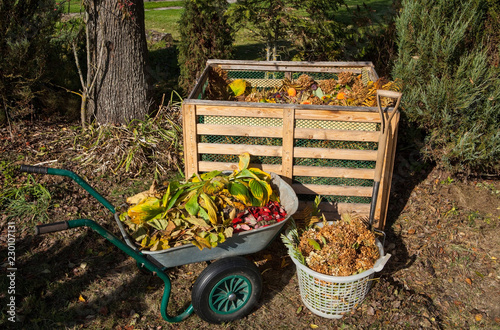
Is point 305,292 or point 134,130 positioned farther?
point 134,130

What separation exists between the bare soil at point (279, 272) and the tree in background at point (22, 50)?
0.71 m

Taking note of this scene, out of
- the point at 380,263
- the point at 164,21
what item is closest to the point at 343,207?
the point at 380,263

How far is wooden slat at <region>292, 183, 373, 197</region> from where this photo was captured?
3.91 meters

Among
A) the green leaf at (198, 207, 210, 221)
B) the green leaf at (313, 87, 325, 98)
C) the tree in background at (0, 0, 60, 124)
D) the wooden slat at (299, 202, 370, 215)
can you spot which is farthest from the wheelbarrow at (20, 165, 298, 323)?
the tree in background at (0, 0, 60, 124)

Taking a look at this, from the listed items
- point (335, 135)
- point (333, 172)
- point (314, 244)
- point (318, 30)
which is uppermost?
point (318, 30)

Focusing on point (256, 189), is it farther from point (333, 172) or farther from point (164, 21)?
point (164, 21)

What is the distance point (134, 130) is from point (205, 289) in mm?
2856

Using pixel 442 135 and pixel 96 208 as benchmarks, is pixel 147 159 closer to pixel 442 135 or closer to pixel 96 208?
pixel 96 208

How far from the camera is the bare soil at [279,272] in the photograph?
326cm

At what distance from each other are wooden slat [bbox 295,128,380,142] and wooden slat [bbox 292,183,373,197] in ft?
1.55

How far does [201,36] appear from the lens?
5969mm

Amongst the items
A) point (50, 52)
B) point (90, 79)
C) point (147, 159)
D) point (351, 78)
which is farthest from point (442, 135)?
point (50, 52)

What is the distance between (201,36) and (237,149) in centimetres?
273

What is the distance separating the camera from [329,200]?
4.00m
